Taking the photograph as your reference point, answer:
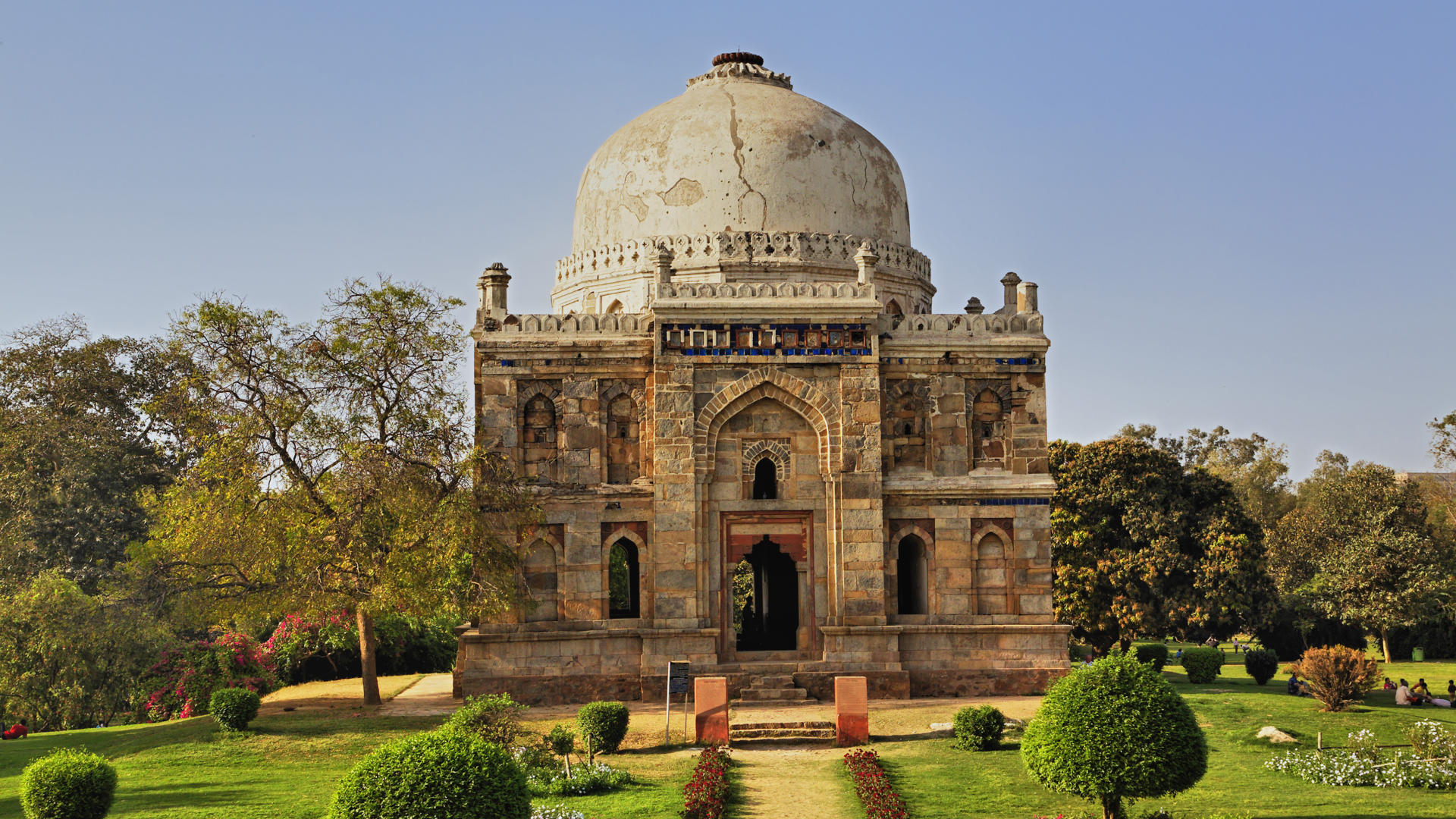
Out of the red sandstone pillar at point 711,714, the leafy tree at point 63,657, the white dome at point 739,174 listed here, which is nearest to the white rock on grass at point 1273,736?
the red sandstone pillar at point 711,714

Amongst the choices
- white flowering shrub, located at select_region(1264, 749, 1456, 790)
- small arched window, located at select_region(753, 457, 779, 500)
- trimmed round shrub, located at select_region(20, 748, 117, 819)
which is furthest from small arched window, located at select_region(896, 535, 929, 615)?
trimmed round shrub, located at select_region(20, 748, 117, 819)

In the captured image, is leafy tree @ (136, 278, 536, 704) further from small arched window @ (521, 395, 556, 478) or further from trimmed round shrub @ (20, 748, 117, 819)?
trimmed round shrub @ (20, 748, 117, 819)

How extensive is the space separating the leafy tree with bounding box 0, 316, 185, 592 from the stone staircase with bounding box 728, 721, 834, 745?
18616 mm

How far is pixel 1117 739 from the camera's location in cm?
1321

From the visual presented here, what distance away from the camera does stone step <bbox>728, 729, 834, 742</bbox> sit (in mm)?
19859

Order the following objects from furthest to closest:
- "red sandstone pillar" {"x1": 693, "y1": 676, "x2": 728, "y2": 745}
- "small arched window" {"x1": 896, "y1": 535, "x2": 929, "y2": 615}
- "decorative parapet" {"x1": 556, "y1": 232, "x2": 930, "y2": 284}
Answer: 1. "decorative parapet" {"x1": 556, "y1": 232, "x2": 930, "y2": 284}
2. "small arched window" {"x1": 896, "y1": 535, "x2": 929, "y2": 615}
3. "red sandstone pillar" {"x1": 693, "y1": 676, "x2": 728, "y2": 745}

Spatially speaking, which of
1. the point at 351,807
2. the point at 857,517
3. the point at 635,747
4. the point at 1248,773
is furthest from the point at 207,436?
the point at 1248,773

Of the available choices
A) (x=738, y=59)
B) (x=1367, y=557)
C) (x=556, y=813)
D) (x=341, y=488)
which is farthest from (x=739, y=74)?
(x=1367, y=557)

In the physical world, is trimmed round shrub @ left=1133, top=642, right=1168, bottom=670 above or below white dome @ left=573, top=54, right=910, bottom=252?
below

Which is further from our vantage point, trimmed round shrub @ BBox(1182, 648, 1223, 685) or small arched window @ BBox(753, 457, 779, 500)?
trimmed round shrub @ BBox(1182, 648, 1223, 685)

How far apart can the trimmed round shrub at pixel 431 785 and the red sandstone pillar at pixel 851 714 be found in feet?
28.0

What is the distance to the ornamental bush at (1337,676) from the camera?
69.6 ft

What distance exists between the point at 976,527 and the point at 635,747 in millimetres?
7992

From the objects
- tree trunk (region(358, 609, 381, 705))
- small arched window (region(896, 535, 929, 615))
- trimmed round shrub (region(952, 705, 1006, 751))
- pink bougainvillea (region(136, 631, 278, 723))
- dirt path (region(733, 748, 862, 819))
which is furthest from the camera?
pink bougainvillea (region(136, 631, 278, 723))
